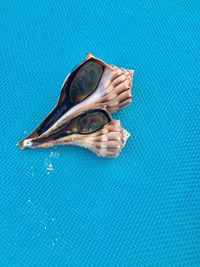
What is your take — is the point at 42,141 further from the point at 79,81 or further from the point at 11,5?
the point at 11,5

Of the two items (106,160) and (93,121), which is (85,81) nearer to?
(93,121)

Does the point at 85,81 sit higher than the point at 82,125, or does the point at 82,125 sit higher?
the point at 85,81

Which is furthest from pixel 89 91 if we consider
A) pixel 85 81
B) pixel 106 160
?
pixel 106 160

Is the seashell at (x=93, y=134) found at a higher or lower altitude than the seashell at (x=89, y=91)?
lower

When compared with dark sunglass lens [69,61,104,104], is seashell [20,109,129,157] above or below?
below

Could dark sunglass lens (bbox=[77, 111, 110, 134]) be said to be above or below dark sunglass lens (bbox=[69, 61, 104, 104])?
below
